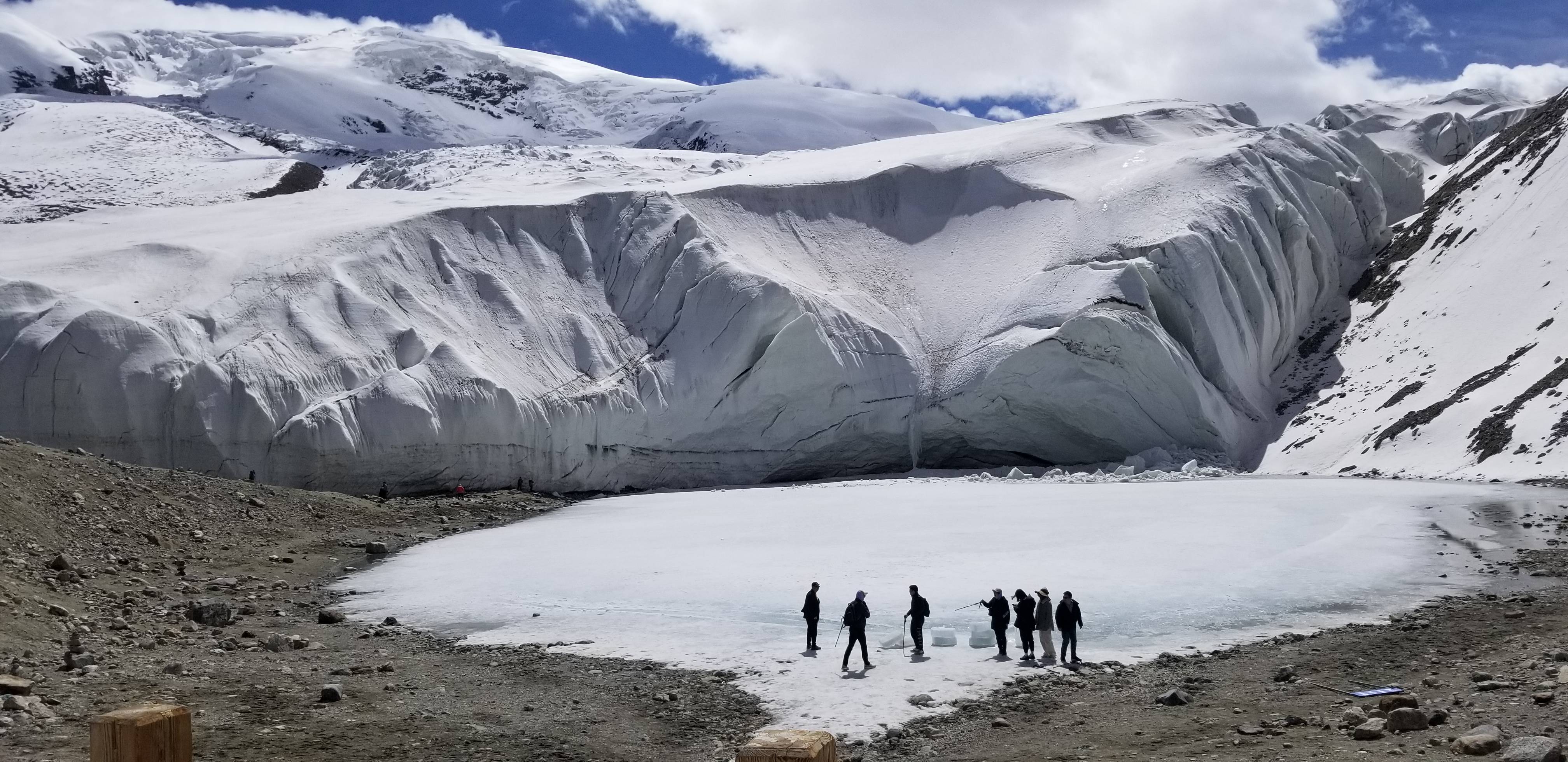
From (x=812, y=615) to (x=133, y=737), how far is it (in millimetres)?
7603

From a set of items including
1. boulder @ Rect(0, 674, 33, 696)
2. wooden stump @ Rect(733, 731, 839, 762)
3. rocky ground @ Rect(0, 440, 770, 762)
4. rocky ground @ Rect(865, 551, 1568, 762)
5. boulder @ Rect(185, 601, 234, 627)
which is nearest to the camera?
wooden stump @ Rect(733, 731, 839, 762)

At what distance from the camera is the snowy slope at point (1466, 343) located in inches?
957

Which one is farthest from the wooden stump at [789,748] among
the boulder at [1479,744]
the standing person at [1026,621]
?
the standing person at [1026,621]

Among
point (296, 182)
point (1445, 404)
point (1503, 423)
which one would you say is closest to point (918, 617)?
point (1503, 423)

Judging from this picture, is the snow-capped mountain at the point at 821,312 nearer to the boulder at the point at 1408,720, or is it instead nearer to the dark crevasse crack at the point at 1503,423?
the dark crevasse crack at the point at 1503,423

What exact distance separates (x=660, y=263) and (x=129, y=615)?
67.2 ft

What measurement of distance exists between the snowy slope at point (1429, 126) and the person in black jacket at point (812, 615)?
3838 centimetres

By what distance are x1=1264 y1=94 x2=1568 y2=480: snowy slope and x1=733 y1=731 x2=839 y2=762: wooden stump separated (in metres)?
23.1

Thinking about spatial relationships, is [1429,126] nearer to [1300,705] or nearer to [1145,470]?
[1145,470]

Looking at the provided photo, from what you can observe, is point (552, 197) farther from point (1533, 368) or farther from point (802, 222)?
point (1533, 368)

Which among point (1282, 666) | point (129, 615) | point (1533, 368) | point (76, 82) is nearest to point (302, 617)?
point (129, 615)

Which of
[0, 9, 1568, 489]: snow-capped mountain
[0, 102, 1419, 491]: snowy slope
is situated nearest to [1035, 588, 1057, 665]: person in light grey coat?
[0, 9, 1568, 489]: snow-capped mountain

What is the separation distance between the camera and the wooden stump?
10.7 feet

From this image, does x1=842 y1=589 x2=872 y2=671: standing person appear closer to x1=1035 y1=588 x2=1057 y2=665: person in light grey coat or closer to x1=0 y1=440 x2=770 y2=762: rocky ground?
x1=0 y1=440 x2=770 y2=762: rocky ground
